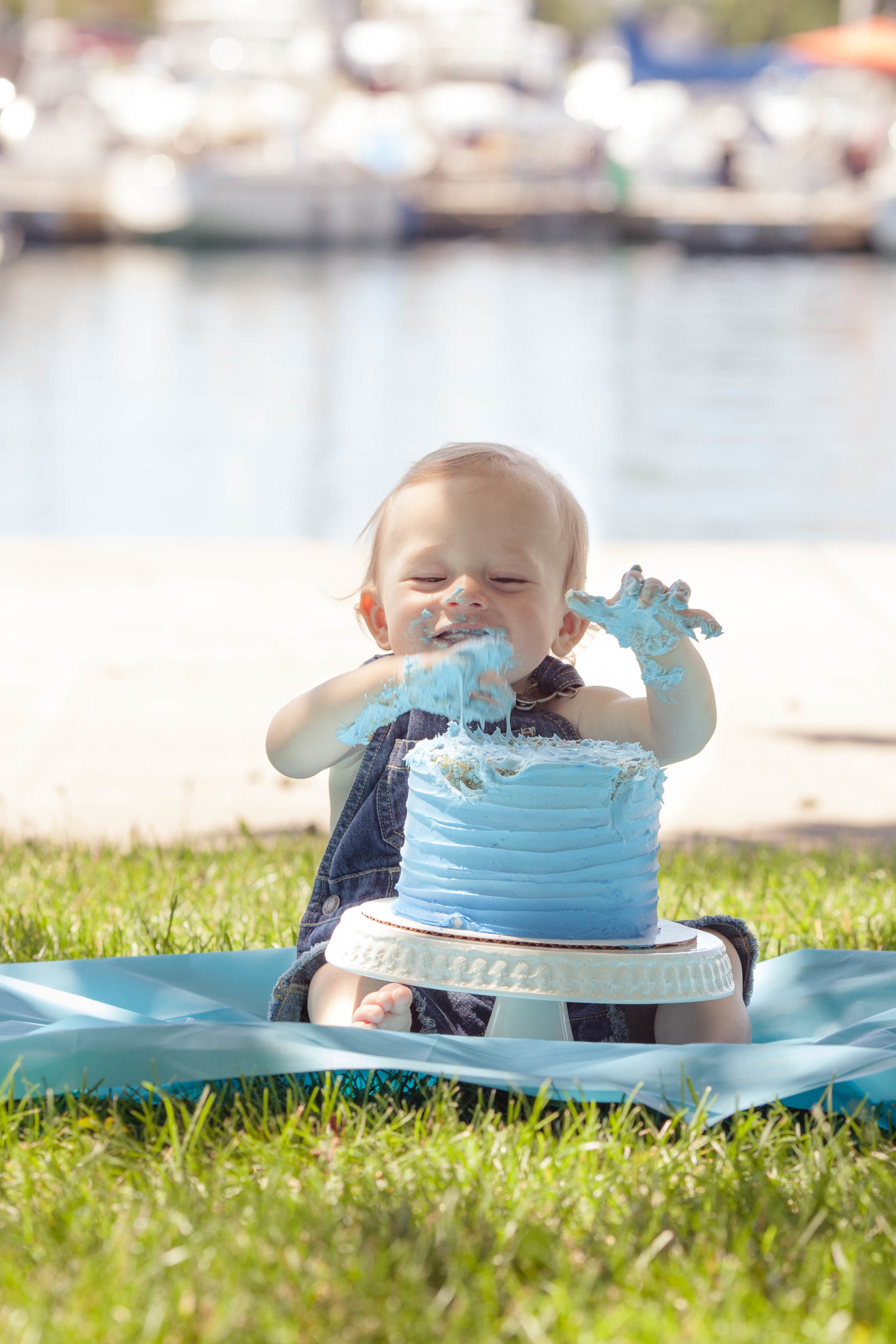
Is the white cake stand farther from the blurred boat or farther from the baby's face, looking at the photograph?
the blurred boat

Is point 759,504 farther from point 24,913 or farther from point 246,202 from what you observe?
point 246,202

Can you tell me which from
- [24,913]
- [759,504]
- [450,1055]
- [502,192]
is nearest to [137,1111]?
[450,1055]

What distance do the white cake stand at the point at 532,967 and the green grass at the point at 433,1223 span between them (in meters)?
0.16

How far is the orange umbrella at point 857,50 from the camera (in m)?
45.5

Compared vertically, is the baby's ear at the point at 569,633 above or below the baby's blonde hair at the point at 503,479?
below

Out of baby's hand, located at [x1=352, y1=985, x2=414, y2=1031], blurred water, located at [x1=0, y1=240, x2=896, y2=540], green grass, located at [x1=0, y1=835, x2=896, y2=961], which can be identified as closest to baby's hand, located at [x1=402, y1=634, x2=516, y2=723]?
baby's hand, located at [x1=352, y1=985, x2=414, y2=1031]

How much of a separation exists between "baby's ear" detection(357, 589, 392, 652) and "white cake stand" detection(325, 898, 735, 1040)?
53cm

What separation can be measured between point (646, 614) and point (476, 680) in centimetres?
27

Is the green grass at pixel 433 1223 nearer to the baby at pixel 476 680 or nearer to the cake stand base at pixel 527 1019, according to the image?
the cake stand base at pixel 527 1019

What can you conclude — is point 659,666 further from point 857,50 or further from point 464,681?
point 857,50

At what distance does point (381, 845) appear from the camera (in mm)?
2910

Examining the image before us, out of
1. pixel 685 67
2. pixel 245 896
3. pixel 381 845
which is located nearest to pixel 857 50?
pixel 685 67

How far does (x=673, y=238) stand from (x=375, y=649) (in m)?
32.1

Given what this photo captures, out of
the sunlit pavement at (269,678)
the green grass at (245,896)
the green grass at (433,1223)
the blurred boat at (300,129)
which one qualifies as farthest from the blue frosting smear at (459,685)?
the blurred boat at (300,129)
